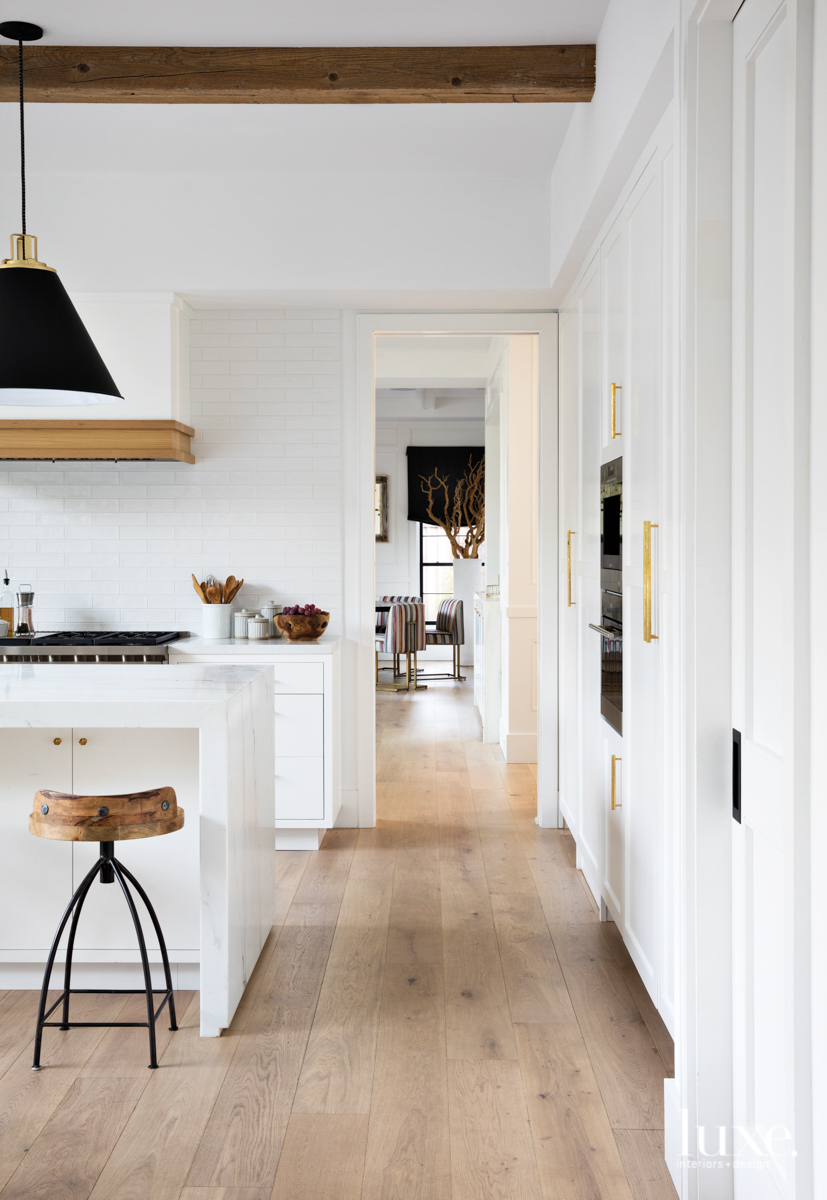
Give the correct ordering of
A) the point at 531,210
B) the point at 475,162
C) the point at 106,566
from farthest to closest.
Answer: the point at 106,566, the point at 531,210, the point at 475,162

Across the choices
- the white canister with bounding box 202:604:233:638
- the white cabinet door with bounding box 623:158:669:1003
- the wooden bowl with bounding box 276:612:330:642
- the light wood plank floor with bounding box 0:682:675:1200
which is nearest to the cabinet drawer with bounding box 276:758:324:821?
the light wood plank floor with bounding box 0:682:675:1200

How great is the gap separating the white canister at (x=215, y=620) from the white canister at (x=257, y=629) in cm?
13

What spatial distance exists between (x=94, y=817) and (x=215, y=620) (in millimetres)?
2073

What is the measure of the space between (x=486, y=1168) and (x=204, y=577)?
3084 millimetres

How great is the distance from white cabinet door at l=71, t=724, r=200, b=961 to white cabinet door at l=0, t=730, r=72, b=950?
1.8 inches

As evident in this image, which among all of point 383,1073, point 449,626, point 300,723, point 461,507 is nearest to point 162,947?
point 383,1073

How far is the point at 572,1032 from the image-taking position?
245 centimetres

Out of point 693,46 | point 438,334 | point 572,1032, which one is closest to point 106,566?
point 438,334

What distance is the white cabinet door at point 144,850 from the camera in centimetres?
258

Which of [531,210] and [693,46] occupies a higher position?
[531,210]

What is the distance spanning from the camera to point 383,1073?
2244mm

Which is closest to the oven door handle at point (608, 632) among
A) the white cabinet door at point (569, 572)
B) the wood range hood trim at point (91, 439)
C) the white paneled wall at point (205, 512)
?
the white cabinet door at point (569, 572)

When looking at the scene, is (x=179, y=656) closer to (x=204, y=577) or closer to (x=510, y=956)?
(x=204, y=577)

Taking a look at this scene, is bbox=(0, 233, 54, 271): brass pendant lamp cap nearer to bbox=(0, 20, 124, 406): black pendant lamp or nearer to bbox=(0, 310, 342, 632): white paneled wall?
bbox=(0, 20, 124, 406): black pendant lamp
